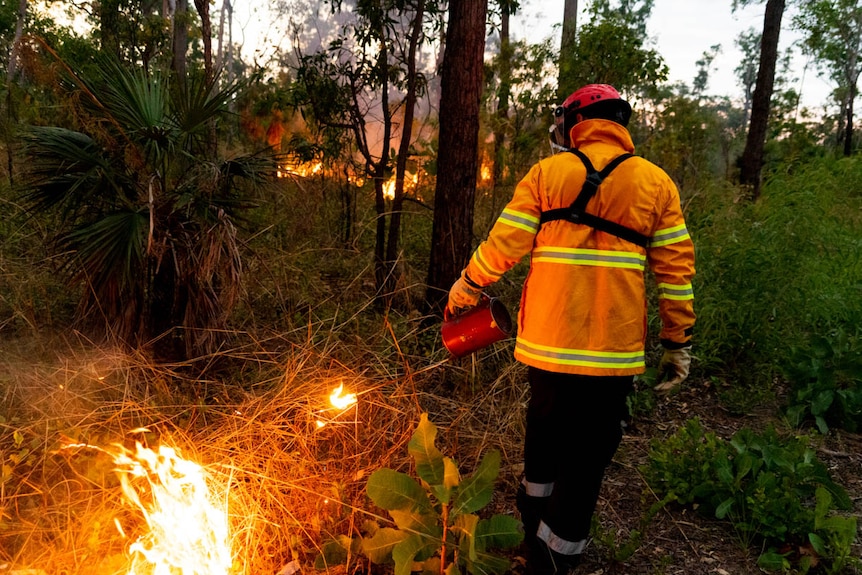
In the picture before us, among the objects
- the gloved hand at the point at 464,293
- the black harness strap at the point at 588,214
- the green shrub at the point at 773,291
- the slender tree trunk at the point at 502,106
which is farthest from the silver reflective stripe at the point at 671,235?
the slender tree trunk at the point at 502,106

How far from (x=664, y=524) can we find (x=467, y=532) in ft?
4.21

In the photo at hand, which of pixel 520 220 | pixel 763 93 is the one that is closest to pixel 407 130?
pixel 520 220

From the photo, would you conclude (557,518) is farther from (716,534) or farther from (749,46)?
(749,46)

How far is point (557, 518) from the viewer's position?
86.0 inches

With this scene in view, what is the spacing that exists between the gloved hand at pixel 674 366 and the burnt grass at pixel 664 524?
2.20 ft

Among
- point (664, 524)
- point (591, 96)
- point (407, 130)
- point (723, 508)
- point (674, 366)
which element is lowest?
point (664, 524)

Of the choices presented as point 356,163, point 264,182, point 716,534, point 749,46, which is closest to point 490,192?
point 356,163

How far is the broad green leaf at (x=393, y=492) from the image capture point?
6.47 ft

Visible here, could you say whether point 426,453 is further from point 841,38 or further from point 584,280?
point 841,38

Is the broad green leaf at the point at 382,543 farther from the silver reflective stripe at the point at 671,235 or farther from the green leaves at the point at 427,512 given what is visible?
the silver reflective stripe at the point at 671,235

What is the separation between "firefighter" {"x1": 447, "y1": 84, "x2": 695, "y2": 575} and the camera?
6.63ft

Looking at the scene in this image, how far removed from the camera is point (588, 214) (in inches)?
79.0

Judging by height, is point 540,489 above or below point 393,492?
below

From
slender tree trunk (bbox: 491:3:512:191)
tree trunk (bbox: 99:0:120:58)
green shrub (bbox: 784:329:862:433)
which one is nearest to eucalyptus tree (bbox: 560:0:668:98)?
slender tree trunk (bbox: 491:3:512:191)
